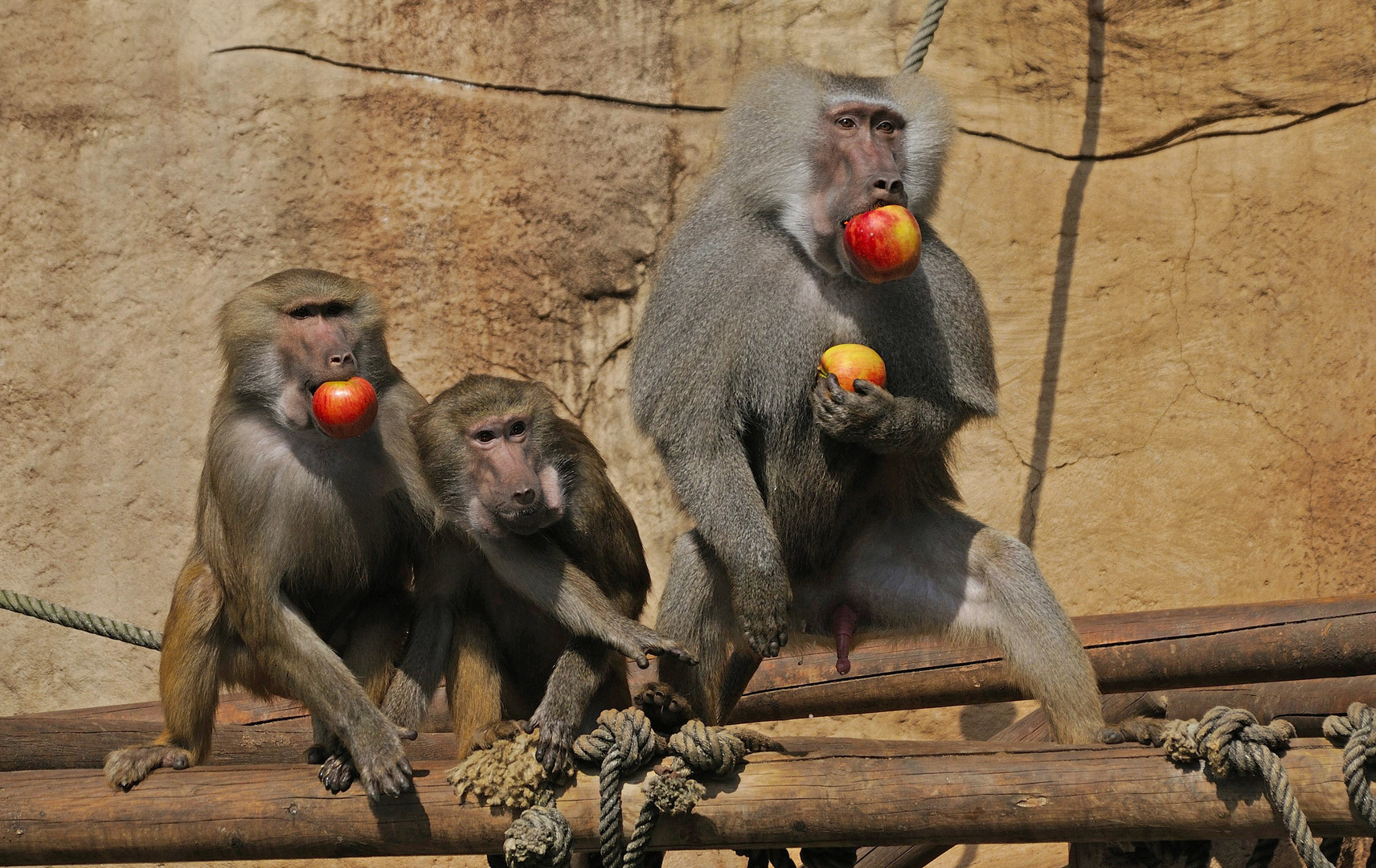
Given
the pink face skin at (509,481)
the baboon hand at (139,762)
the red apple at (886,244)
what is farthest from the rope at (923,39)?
the baboon hand at (139,762)

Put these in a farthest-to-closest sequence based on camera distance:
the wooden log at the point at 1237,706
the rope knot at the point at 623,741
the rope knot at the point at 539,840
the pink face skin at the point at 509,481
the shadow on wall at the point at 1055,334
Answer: the shadow on wall at the point at 1055,334 → the wooden log at the point at 1237,706 → the pink face skin at the point at 509,481 → the rope knot at the point at 623,741 → the rope knot at the point at 539,840

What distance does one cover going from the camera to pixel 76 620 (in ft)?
16.4

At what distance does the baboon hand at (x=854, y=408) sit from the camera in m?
3.80

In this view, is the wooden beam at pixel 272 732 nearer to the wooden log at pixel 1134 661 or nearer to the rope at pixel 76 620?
the wooden log at pixel 1134 661

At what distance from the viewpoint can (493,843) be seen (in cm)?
346

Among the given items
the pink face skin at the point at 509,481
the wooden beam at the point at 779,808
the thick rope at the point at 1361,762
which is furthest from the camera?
the pink face skin at the point at 509,481

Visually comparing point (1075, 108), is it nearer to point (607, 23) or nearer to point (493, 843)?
point (607, 23)

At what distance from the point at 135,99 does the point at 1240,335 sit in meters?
5.60

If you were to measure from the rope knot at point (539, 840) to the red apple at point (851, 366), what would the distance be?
1418 mm

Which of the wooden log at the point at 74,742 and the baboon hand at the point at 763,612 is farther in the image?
Result: the wooden log at the point at 74,742

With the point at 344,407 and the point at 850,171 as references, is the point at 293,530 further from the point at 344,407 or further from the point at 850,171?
the point at 850,171

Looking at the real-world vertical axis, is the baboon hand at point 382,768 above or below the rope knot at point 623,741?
below

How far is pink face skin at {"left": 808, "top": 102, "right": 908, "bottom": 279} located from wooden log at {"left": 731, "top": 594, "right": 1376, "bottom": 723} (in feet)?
4.78

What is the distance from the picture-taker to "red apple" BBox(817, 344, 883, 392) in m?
3.89
